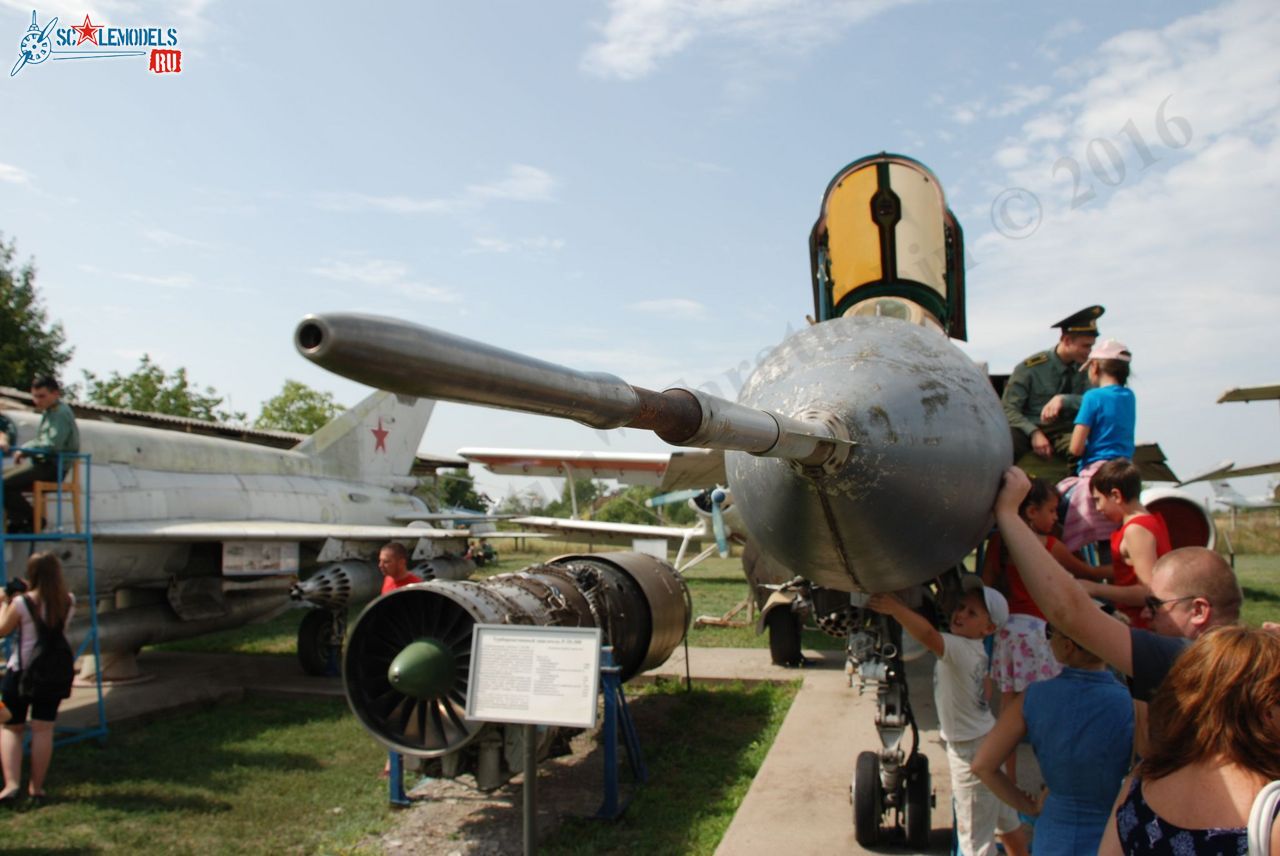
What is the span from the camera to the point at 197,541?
31.7ft

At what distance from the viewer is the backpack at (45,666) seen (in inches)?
222

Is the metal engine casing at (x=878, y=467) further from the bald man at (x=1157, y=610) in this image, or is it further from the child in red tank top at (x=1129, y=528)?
the child in red tank top at (x=1129, y=528)

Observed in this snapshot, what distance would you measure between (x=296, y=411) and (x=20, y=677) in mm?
38950

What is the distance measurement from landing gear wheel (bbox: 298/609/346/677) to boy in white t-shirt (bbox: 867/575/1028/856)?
8009mm

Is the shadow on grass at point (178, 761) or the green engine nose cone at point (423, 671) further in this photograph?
the shadow on grass at point (178, 761)

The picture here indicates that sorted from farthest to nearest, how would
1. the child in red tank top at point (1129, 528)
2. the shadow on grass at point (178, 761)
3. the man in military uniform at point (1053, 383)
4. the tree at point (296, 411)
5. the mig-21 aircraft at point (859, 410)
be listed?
the tree at point (296, 411)
the shadow on grass at point (178, 761)
the man in military uniform at point (1053, 383)
the child in red tank top at point (1129, 528)
the mig-21 aircraft at point (859, 410)

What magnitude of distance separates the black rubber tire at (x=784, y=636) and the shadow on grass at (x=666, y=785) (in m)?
1.15

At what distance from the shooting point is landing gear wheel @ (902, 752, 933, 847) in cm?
439

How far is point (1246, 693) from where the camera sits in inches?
64.2

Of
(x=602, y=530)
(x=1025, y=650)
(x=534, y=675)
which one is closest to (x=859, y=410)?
(x=1025, y=650)

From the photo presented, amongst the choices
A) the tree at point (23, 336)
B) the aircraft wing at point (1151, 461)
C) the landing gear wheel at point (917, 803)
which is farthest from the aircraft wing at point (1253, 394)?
the tree at point (23, 336)

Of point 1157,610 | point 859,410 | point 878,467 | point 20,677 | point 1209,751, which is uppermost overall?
point 859,410

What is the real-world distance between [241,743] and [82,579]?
337cm

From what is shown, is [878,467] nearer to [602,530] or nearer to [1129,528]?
[1129,528]
